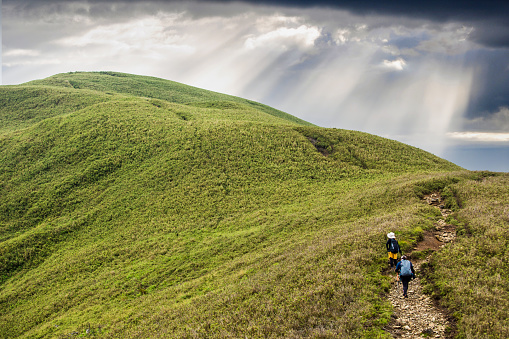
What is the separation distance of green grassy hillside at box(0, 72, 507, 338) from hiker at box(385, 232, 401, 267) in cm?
96

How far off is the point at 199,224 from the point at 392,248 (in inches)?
1172

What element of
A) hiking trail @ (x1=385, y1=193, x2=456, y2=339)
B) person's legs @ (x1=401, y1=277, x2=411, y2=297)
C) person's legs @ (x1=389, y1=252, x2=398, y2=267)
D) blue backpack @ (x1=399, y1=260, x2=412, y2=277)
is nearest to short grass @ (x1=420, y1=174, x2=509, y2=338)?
hiking trail @ (x1=385, y1=193, x2=456, y2=339)

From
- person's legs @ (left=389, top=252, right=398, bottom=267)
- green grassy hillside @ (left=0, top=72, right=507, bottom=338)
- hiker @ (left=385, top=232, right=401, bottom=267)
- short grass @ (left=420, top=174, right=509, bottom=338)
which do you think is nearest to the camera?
short grass @ (left=420, top=174, right=509, bottom=338)

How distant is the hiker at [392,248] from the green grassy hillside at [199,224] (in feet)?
3.16

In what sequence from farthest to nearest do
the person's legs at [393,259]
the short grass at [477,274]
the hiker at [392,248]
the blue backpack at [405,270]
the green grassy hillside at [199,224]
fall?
A: 1. the green grassy hillside at [199,224]
2. the person's legs at [393,259]
3. the hiker at [392,248]
4. the blue backpack at [405,270]
5. the short grass at [477,274]

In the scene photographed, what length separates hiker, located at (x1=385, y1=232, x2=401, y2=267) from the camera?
50.0ft

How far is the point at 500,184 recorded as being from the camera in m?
29.3

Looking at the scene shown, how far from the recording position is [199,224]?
40750mm

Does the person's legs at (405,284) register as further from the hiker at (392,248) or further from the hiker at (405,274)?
the hiker at (392,248)

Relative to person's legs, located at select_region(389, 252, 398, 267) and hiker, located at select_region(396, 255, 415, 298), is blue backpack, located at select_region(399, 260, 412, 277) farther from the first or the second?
person's legs, located at select_region(389, 252, 398, 267)

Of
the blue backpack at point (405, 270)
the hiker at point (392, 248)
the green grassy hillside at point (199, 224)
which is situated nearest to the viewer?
the blue backpack at point (405, 270)

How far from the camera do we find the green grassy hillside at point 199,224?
656 inches

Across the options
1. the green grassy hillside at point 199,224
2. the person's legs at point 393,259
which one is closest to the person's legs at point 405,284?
the green grassy hillside at point 199,224

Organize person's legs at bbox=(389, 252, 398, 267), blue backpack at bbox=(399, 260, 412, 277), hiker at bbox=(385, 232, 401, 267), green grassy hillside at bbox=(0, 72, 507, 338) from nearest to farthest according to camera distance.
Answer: blue backpack at bbox=(399, 260, 412, 277) < hiker at bbox=(385, 232, 401, 267) < person's legs at bbox=(389, 252, 398, 267) < green grassy hillside at bbox=(0, 72, 507, 338)
